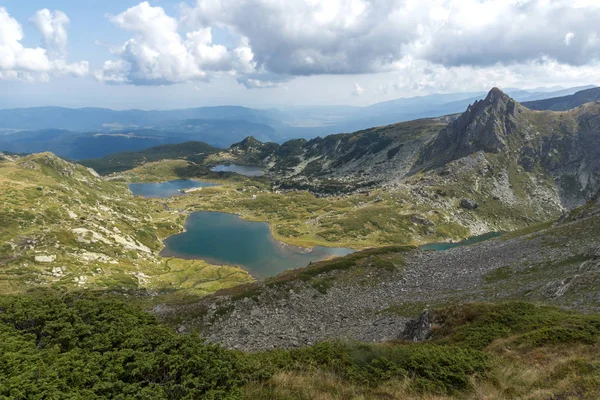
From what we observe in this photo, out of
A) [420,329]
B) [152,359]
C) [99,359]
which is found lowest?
[420,329]

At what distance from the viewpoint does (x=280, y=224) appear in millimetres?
178375

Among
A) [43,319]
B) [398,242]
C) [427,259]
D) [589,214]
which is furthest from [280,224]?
[43,319]

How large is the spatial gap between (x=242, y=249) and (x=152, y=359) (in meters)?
124

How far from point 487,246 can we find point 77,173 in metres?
213

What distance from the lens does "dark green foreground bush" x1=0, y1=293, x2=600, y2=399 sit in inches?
530

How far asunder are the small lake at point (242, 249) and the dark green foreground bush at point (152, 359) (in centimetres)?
8892

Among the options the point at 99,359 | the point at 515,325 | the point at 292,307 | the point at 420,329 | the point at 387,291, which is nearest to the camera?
the point at 99,359

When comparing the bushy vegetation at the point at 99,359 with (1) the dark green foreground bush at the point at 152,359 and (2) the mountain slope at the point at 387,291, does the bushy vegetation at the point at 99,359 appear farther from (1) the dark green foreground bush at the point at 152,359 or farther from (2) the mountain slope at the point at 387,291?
(2) the mountain slope at the point at 387,291

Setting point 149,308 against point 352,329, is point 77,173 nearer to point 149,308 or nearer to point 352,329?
point 149,308

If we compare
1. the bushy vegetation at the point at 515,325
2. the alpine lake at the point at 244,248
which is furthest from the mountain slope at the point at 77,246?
the bushy vegetation at the point at 515,325

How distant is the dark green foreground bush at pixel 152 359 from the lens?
13.5m

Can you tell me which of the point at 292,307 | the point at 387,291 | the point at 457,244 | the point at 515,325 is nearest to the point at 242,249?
the point at 292,307

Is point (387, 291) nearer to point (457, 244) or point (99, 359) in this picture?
point (99, 359)

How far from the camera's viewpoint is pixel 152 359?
1530 centimetres
